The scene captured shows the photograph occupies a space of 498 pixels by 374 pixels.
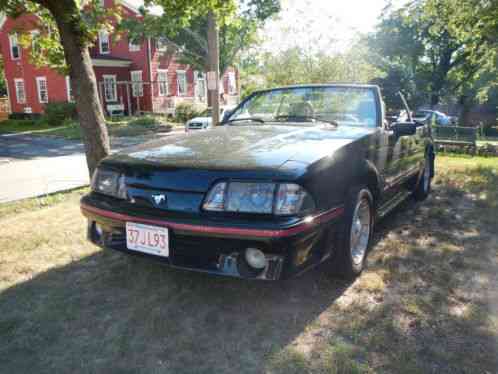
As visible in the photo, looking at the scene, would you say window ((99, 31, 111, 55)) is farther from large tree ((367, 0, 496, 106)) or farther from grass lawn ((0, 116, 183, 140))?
large tree ((367, 0, 496, 106))

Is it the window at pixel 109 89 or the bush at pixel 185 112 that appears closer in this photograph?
the bush at pixel 185 112

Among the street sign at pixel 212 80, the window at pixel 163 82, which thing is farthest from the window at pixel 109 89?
the street sign at pixel 212 80

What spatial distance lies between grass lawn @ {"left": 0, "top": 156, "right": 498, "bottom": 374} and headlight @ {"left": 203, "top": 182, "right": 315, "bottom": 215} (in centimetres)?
73

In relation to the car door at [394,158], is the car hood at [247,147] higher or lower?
higher

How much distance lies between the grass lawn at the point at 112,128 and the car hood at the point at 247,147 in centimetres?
1416

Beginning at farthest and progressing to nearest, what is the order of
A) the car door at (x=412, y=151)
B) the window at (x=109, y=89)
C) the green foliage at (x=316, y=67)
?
1. the window at (x=109, y=89)
2. the green foliage at (x=316, y=67)
3. the car door at (x=412, y=151)

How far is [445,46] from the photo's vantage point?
2855 centimetres

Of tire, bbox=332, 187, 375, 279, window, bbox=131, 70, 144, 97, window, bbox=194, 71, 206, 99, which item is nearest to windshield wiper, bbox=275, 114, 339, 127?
tire, bbox=332, 187, 375, 279

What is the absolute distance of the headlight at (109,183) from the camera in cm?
277

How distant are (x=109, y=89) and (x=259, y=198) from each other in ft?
85.8

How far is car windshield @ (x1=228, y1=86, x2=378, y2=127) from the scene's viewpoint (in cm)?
364

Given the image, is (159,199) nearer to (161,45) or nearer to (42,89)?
(161,45)

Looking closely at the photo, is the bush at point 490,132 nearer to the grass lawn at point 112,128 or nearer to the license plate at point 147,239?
the grass lawn at point 112,128

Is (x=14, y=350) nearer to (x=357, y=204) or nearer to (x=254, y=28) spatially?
(x=357, y=204)
